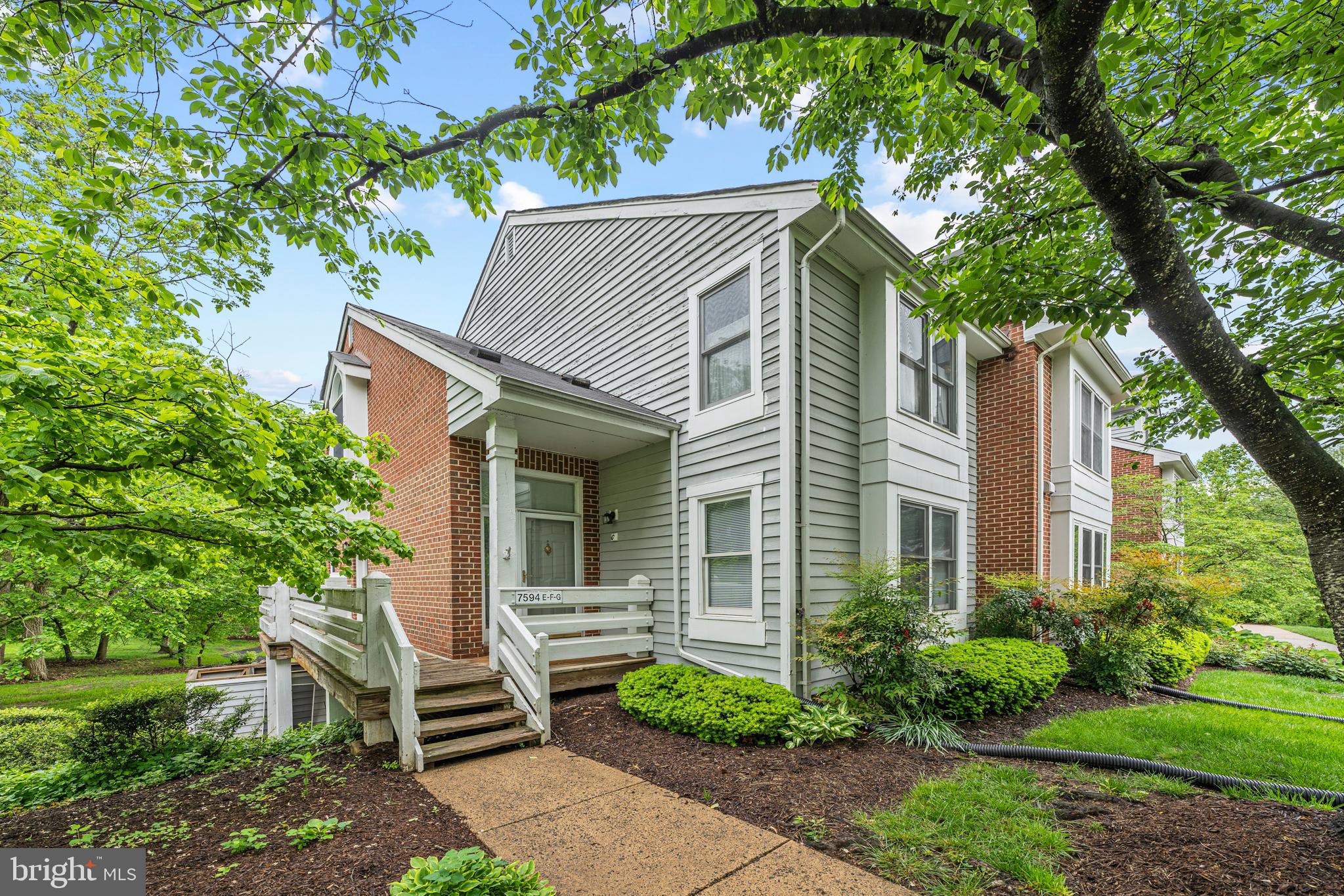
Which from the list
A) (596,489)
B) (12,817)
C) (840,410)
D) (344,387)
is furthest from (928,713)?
(344,387)

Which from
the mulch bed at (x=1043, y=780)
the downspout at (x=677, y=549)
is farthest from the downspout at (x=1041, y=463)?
the downspout at (x=677, y=549)

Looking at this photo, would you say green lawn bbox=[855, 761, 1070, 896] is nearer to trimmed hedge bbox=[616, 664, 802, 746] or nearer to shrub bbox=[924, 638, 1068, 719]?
trimmed hedge bbox=[616, 664, 802, 746]

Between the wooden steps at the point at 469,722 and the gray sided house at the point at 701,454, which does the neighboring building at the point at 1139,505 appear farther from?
the wooden steps at the point at 469,722

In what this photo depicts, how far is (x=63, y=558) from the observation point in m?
3.54

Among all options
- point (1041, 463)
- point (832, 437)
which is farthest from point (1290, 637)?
point (832, 437)

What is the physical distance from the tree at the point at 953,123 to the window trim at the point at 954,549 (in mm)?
3708

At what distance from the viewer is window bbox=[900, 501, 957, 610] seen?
7.41 metres

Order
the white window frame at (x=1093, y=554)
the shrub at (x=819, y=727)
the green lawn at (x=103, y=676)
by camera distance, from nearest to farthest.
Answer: the shrub at (x=819, y=727), the white window frame at (x=1093, y=554), the green lawn at (x=103, y=676)

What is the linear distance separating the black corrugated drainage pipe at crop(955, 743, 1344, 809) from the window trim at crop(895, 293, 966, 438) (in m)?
3.84

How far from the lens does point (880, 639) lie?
18.9ft

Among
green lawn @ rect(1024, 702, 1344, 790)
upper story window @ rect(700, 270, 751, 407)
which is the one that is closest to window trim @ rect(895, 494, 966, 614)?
green lawn @ rect(1024, 702, 1344, 790)

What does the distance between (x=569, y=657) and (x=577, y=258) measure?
6.62 m

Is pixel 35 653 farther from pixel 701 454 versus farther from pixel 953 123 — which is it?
pixel 953 123

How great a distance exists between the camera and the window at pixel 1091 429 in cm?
1100
